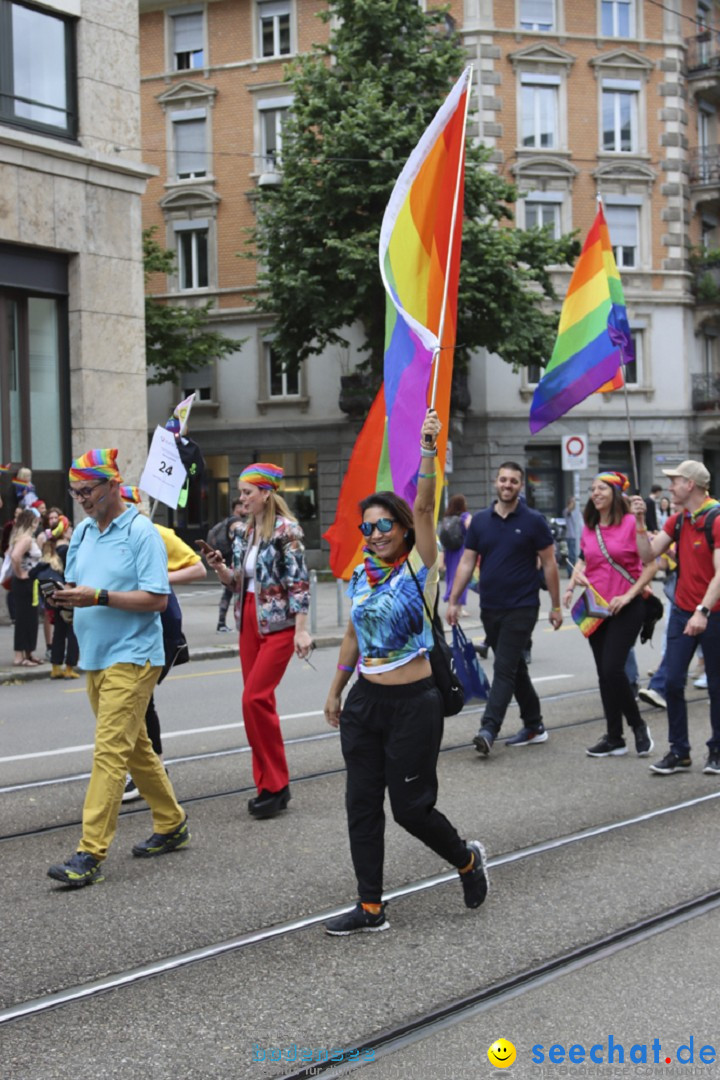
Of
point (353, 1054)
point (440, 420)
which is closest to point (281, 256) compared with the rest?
point (440, 420)

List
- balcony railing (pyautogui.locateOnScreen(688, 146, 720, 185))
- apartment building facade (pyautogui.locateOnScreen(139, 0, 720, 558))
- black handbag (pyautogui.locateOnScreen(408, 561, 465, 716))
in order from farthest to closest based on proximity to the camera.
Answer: balcony railing (pyautogui.locateOnScreen(688, 146, 720, 185)), apartment building facade (pyautogui.locateOnScreen(139, 0, 720, 558)), black handbag (pyautogui.locateOnScreen(408, 561, 465, 716))

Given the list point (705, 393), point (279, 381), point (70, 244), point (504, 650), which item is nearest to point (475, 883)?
point (504, 650)

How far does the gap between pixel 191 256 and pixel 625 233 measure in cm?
1280

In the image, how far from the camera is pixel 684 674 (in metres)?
7.96

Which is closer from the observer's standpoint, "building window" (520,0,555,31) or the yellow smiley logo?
the yellow smiley logo

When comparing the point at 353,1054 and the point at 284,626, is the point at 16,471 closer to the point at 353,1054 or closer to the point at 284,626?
the point at 284,626

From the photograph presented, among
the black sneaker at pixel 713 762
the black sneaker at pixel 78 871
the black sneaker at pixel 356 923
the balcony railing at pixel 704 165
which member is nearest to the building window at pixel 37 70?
the black sneaker at pixel 713 762

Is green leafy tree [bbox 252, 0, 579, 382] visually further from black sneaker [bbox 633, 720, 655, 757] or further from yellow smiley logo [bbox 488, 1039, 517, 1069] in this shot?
yellow smiley logo [bbox 488, 1039, 517, 1069]

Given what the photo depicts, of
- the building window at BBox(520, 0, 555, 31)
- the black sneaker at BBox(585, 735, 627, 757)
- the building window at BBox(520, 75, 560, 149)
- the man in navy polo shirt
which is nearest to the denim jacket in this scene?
the man in navy polo shirt

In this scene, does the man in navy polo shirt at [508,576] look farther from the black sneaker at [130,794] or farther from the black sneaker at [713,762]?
the black sneaker at [130,794]

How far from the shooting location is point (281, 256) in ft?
104

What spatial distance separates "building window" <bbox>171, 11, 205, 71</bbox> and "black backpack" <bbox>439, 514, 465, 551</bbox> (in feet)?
81.0

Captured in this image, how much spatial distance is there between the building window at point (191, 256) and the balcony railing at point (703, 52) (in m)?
15.5

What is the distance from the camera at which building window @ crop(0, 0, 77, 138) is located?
60.0 feet
